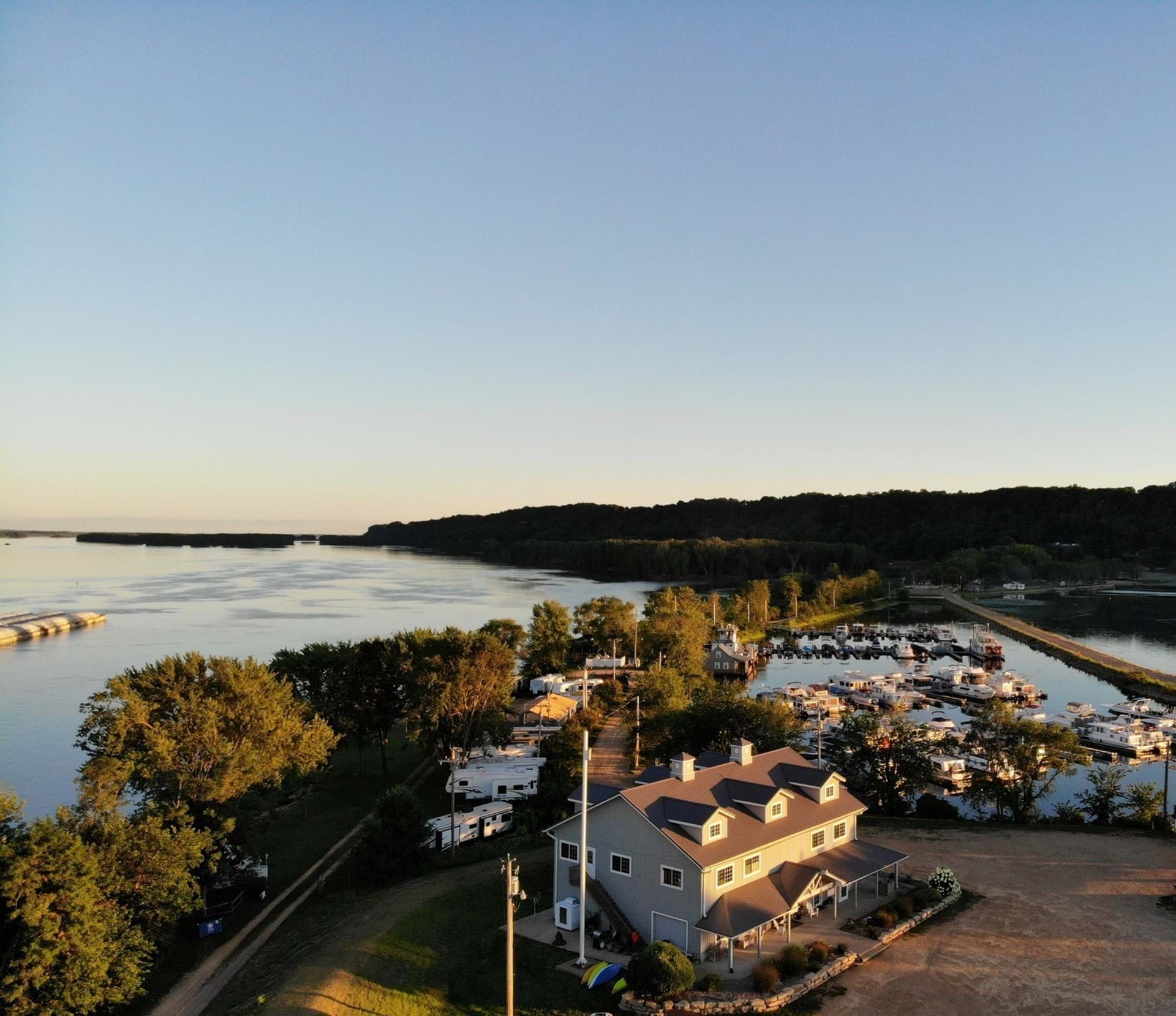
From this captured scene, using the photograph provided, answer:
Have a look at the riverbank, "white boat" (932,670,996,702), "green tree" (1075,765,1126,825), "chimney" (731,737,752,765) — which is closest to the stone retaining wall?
"chimney" (731,737,752,765)

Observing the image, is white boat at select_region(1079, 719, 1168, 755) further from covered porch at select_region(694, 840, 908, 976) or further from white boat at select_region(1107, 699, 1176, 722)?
covered porch at select_region(694, 840, 908, 976)

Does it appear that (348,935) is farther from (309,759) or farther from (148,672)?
(148,672)

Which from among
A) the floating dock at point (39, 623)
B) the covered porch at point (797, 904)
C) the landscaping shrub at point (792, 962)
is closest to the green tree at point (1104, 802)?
the covered porch at point (797, 904)

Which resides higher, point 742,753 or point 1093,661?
point 742,753

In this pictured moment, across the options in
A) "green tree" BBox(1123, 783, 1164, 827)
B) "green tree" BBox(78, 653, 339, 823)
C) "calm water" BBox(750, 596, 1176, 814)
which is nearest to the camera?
"green tree" BBox(78, 653, 339, 823)

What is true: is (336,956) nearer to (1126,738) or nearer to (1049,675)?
(1126,738)

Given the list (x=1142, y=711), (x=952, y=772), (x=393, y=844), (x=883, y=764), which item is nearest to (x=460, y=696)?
(x=393, y=844)

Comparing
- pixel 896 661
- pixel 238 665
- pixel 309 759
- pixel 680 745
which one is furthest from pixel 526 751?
pixel 896 661
